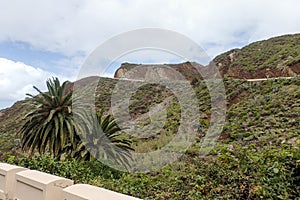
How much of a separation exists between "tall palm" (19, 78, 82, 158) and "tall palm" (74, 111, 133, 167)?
534 millimetres

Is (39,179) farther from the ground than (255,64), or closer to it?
closer to it

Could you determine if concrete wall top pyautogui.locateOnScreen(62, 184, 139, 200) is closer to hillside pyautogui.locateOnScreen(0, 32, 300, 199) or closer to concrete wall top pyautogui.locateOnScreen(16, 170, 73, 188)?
concrete wall top pyautogui.locateOnScreen(16, 170, 73, 188)

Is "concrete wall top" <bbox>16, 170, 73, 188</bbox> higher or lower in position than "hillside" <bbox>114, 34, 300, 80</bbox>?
lower

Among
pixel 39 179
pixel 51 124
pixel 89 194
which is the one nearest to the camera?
pixel 89 194

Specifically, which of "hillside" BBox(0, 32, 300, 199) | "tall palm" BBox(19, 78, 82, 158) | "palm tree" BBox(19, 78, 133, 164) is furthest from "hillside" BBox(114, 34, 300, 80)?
"tall palm" BBox(19, 78, 82, 158)

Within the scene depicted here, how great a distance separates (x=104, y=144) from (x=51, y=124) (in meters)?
2.20

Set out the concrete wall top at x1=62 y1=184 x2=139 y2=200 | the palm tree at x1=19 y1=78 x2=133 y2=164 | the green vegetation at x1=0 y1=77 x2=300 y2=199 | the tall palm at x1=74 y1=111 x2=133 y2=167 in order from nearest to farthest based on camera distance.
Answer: the concrete wall top at x1=62 y1=184 x2=139 y2=200 → the green vegetation at x1=0 y1=77 x2=300 y2=199 → the tall palm at x1=74 y1=111 x2=133 y2=167 → the palm tree at x1=19 y1=78 x2=133 y2=164

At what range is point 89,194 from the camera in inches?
169

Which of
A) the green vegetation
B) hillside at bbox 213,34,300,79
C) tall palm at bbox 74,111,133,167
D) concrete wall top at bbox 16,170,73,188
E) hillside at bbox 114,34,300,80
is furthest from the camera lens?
hillside at bbox 114,34,300,80

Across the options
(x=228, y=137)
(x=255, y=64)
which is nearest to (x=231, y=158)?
(x=228, y=137)

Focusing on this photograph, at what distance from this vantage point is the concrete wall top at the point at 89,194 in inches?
159

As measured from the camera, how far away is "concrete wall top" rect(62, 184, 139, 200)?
4.04 m

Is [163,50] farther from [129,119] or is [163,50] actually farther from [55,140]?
[129,119]

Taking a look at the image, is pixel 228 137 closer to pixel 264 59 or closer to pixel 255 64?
pixel 255 64
